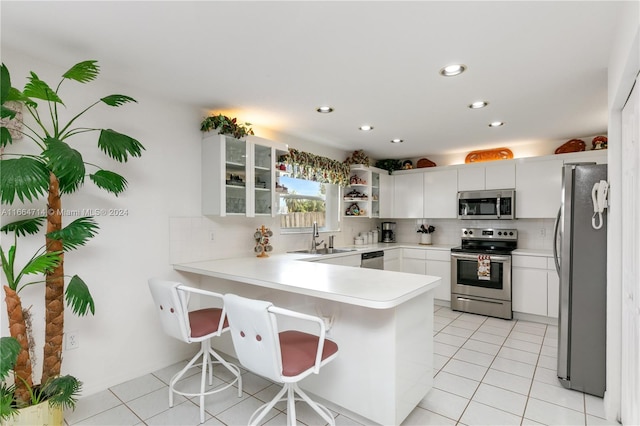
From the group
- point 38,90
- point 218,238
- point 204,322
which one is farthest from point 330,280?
point 38,90

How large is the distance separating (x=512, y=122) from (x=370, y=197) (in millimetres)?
2107

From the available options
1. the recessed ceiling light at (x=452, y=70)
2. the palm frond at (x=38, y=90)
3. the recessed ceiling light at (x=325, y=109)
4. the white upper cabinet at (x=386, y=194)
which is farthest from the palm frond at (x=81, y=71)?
the white upper cabinet at (x=386, y=194)

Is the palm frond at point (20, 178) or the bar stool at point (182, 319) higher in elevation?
the palm frond at point (20, 178)

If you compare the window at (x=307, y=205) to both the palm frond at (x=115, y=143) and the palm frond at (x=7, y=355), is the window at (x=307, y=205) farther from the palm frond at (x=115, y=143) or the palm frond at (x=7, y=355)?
the palm frond at (x=7, y=355)

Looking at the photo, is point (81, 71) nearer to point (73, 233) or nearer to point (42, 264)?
point (73, 233)

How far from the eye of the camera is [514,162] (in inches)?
177

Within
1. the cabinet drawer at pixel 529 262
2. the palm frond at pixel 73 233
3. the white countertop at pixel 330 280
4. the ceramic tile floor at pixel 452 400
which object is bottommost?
the ceramic tile floor at pixel 452 400

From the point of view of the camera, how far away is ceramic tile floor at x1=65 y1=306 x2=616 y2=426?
7.01ft

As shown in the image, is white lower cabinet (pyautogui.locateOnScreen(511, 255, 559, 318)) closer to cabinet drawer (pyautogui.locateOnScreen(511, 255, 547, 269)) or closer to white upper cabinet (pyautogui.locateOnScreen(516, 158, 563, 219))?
cabinet drawer (pyautogui.locateOnScreen(511, 255, 547, 269))

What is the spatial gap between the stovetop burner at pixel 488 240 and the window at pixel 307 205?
1809mm

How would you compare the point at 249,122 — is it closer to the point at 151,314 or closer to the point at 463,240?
the point at 151,314

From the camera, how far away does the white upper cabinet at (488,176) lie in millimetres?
4535

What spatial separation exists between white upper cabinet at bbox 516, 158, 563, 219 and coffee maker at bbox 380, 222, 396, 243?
1.94 meters

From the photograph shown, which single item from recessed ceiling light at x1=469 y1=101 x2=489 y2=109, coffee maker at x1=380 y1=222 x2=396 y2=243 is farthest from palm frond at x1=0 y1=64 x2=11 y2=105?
coffee maker at x1=380 y1=222 x2=396 y2=243
